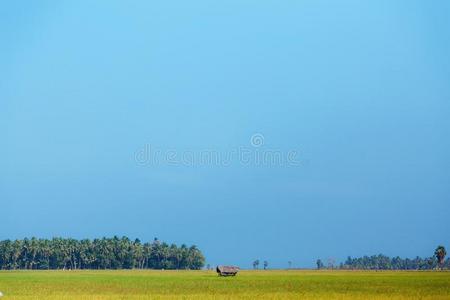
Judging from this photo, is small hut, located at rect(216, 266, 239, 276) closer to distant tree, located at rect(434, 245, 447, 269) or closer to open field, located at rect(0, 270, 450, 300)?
open field, located at rect(0, 270, 450, 300)

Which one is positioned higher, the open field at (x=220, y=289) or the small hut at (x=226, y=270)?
the small hut at (x=226, y=270)

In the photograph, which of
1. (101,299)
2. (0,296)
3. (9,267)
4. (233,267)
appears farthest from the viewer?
(9,267)

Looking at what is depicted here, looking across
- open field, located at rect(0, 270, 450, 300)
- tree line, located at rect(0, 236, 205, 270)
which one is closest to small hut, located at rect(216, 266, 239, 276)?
open field, located at rect(0, 270, 450, 300)

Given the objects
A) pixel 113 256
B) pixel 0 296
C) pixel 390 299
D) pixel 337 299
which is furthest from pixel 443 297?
pixel 113 256

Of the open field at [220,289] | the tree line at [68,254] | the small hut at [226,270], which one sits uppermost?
the tree line at [68,254]

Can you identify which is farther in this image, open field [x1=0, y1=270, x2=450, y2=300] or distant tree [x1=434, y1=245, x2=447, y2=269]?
distant tree [x1=434, y1=245, x2=447, y2=269]

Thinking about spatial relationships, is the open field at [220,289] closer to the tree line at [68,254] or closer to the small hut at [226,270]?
the small hut at [226,270]

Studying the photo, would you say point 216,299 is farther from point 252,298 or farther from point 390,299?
point 390,299

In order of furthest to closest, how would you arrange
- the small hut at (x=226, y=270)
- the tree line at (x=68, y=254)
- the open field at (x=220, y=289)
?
1. the tree line at (x=68, y=254)
2. the small hut at (x=226, y=270)
3. the open field at (x=220, y=289)

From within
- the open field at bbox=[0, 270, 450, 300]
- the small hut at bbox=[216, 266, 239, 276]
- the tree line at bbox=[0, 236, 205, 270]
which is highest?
the tree line at bbox=[0, 236, 205, 270]

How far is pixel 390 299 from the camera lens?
43.7 m

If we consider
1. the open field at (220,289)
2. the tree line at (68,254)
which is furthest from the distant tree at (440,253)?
the open field at (220,289)

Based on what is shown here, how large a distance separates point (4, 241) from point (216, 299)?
526 ft

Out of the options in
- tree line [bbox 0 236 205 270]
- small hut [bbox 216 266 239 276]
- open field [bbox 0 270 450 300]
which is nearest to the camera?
open field [bbox 0 270 450 300]
